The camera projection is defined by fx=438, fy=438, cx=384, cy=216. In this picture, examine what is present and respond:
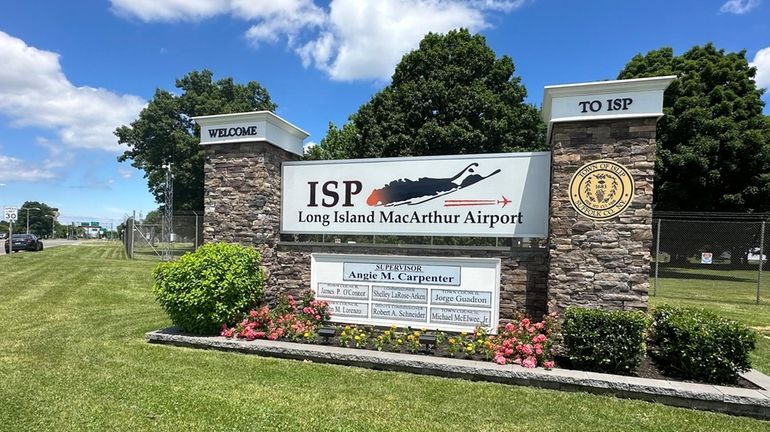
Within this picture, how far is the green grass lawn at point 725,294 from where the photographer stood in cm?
829

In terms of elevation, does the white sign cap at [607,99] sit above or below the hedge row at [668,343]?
above

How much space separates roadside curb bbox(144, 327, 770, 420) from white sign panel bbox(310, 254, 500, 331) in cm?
99

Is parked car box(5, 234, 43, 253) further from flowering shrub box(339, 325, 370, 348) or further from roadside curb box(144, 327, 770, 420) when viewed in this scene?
flowering shrub box(339, 325, 370, 348)

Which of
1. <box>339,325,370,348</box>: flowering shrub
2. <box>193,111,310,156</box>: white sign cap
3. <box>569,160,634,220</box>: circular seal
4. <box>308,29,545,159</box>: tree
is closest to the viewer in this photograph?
<box>569,160,634,220</box>: circular seal

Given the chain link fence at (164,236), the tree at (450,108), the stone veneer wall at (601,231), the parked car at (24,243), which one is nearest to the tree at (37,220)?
the parked car at (24,243)

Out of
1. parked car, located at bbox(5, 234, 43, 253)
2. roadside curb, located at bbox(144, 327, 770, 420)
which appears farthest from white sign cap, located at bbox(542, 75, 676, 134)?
parked car, located at bbox(5, 234, 43, 253)

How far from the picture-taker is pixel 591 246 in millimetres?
5453

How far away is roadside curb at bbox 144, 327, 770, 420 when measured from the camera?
13.6ft

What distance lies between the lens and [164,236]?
20172 mm

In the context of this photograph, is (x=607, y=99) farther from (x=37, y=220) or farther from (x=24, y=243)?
(x=37, y=220)

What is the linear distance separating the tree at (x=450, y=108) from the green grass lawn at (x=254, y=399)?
14.7 meters

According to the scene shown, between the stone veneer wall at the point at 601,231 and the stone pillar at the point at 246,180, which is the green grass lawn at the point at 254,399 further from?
the stone pillar at the point at 246,180

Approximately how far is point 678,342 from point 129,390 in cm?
573

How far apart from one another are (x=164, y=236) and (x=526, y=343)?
62.6 feet
